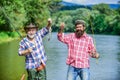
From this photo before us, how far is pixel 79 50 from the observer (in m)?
9.95

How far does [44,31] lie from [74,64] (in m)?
0.90

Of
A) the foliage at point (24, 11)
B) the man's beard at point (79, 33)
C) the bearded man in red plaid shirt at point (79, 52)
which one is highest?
the man's beard at point (79, 33)

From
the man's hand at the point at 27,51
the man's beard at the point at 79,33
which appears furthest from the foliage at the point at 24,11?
the man's hand at the point at 27,51

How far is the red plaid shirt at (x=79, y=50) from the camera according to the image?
32.6ft

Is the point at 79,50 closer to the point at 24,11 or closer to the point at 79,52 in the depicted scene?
the point at 79,52

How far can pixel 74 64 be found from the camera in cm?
993

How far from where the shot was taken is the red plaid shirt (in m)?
9.93

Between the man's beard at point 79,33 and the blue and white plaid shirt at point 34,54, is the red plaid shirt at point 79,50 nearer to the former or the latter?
the man's beard at point 79,33

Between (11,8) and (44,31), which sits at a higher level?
(44,31)

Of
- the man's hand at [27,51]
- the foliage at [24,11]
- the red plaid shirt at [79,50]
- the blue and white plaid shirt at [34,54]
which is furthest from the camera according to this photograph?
the foliage at [24,11]

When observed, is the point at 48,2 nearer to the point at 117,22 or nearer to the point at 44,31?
the point at 117,22

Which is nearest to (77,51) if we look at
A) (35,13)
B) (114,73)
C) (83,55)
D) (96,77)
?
(83,55)

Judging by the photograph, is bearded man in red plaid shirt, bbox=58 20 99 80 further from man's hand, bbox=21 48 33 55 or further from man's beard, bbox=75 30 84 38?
man's hand, bbox=21 48 33 55

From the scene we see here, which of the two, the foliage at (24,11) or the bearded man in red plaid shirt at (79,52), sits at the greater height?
the bearded man in red plaid shirt at (79,52)
